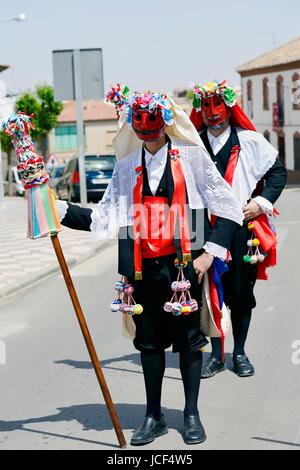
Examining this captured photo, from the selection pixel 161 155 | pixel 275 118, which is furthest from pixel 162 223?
pixel 275 118

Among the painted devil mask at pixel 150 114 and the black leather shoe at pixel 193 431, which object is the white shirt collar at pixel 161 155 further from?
the black leather shoe at pixel 193 431

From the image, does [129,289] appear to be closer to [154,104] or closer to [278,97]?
[154,104]

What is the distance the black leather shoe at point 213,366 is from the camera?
6.40m

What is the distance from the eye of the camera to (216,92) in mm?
6000

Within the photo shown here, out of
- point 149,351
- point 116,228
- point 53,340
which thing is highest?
point 116,228

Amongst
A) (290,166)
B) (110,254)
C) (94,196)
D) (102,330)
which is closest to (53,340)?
(102,330)

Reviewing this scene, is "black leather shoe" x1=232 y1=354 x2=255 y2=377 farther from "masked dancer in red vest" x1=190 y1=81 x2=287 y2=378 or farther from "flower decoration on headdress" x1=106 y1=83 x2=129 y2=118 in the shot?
"flower decoration on headdress" x1=106 y1=83 x2=129 y2=118

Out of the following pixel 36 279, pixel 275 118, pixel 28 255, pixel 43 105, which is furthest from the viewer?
pixel 43 105

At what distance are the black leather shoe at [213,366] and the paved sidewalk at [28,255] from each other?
3311 millimetres

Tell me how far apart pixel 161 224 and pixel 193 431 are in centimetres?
113

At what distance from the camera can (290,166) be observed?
4841cm

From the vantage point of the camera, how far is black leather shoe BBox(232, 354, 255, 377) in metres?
6.37
